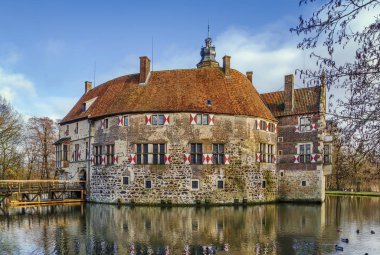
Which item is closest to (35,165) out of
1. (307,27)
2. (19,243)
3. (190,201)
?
(190,201)

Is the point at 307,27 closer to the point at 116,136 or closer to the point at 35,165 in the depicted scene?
the point at 116,136

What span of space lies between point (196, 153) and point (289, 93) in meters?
11.1

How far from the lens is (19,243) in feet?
45.5

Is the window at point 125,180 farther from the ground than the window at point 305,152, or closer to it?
closer to it

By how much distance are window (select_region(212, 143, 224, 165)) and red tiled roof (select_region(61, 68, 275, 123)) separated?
2538mm

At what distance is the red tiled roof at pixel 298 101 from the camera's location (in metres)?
33.9

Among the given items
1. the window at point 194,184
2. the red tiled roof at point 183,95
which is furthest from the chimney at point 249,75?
the window at point 194,184

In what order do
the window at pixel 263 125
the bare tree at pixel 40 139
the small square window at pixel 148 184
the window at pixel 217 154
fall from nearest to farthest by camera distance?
the small square window at pixel 148 184 → the window at pixel 217 154 → the window at pixel 263 125 → the bare tree at pixel 40 139

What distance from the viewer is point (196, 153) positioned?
29.5 meters

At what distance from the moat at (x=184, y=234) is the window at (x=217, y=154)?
7350 mm

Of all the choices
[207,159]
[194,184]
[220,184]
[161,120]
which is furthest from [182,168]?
[161,120]

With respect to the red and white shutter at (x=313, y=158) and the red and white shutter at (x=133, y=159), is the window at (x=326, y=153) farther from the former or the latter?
the red and white shutter at (x=133, y=159)

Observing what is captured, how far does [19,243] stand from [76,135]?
22.0 metres

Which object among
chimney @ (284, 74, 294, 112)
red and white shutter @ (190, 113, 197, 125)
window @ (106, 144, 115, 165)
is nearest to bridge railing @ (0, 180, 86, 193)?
window @ (106, 144, 115, 165)
